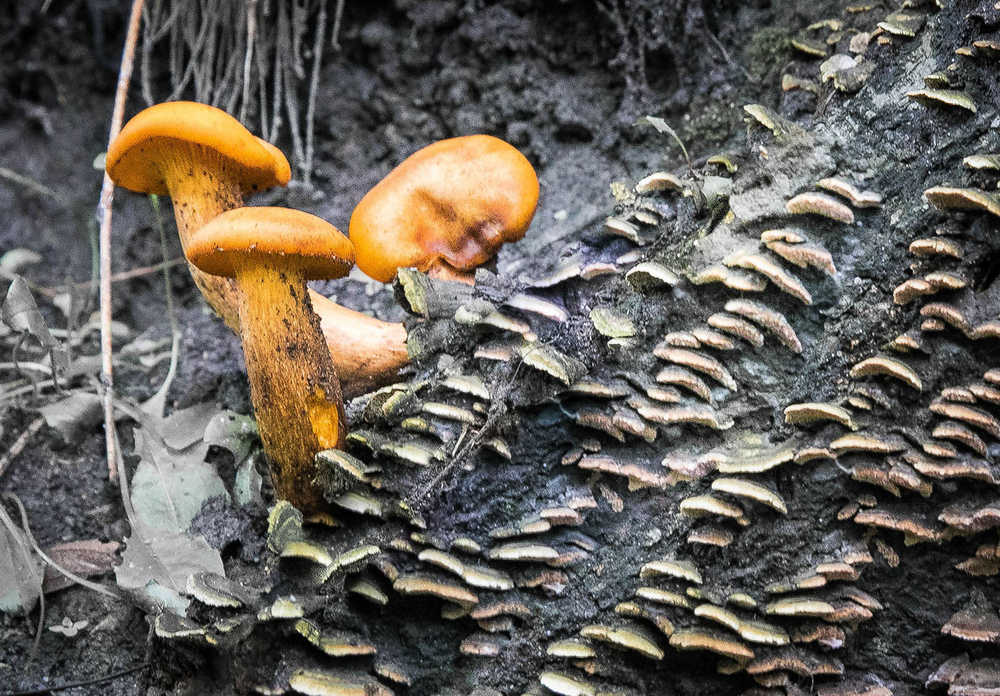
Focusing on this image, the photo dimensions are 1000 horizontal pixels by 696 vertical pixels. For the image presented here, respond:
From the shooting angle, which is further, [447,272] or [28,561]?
[447,272]

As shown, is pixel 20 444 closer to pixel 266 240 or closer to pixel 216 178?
pixel 216 178

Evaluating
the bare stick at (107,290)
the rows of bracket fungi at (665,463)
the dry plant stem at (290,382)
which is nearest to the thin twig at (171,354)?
the bare stick at (107,290)

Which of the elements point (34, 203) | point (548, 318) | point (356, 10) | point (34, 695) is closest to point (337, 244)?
point (548, 318)

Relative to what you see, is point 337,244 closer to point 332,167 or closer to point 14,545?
point 14,545

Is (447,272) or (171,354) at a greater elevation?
(447,272)

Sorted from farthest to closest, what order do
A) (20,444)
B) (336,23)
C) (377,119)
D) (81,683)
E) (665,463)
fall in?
(377,119) < (336,23) < (20,444) < (81,683) < (665,463)

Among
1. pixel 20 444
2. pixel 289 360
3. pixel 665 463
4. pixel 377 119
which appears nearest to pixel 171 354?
pixel 20 444

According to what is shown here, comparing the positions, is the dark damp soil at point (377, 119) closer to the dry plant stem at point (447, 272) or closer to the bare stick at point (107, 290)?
the bare stick at point (107, 290)

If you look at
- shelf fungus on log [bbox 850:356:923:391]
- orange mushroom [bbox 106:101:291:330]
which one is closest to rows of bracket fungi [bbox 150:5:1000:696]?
shelf fungus on log [bbox 850:356:923:391]
